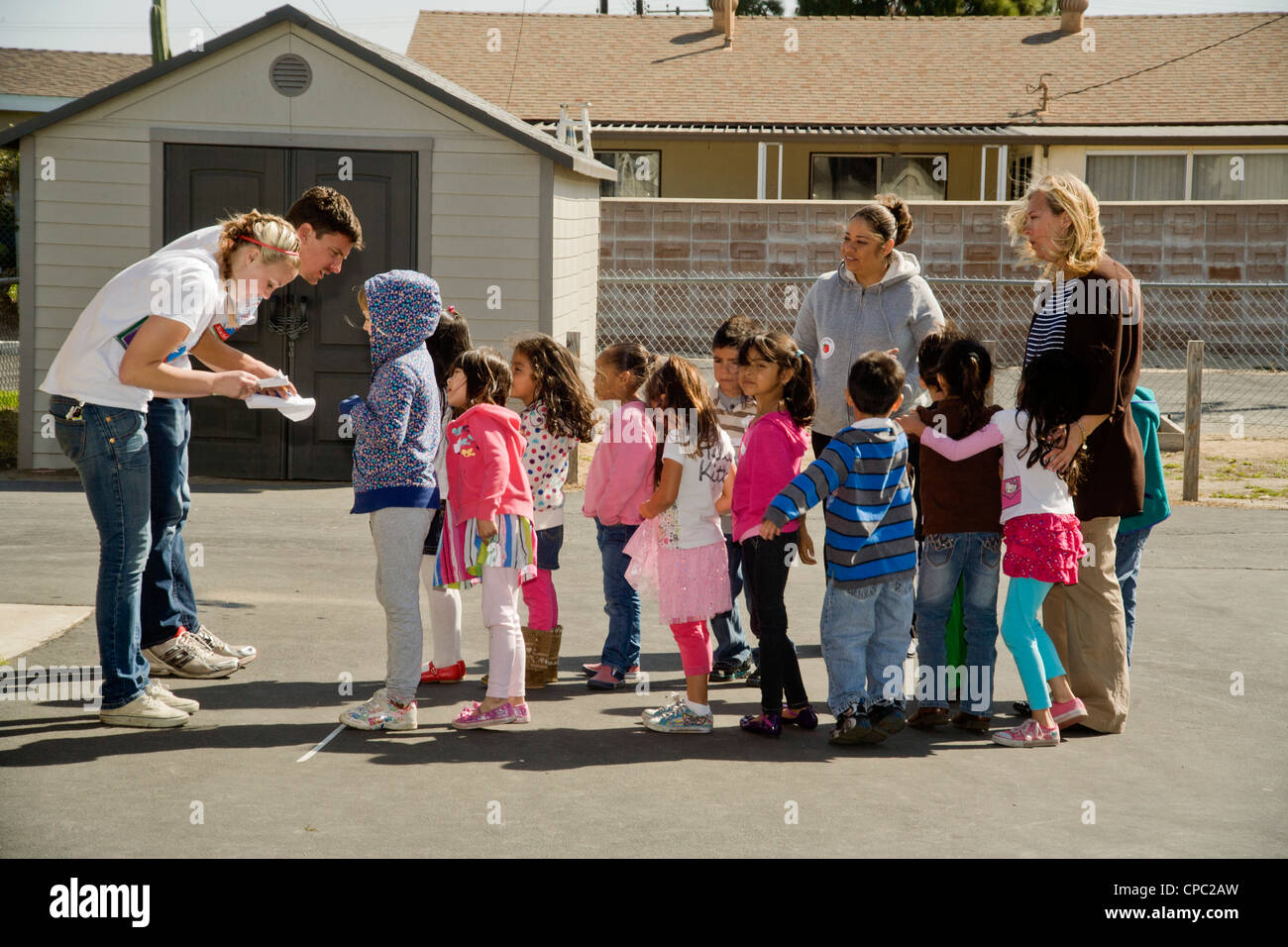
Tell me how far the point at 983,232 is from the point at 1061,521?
16097 millimetres

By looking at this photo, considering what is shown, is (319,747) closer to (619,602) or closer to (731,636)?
(619,602)

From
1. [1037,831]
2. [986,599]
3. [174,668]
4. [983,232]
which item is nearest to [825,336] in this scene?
Answer: [986,599]

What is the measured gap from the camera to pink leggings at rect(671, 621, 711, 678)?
511cm

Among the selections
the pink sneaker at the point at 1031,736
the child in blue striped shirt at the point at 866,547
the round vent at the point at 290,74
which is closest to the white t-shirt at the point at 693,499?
the child in blue striped shirt at the point at 866,547

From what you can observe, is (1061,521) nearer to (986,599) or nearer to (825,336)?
(986,599)

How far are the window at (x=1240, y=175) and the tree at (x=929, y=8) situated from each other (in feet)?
38.2

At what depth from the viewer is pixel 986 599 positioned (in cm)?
522

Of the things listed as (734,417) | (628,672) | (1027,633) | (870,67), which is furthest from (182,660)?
(870,67)

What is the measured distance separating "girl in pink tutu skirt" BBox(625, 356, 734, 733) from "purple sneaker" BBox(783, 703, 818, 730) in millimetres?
345

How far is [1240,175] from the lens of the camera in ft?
83.5

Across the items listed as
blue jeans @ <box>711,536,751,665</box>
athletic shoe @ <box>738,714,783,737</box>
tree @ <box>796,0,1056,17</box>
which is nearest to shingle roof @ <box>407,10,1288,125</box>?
tree @ <box>796,0,1056,17</box>

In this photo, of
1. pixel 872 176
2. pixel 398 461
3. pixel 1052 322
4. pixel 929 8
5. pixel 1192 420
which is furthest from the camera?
pixel 929 8

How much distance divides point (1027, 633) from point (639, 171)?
73.4ft

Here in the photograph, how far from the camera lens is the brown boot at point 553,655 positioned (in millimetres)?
5797
